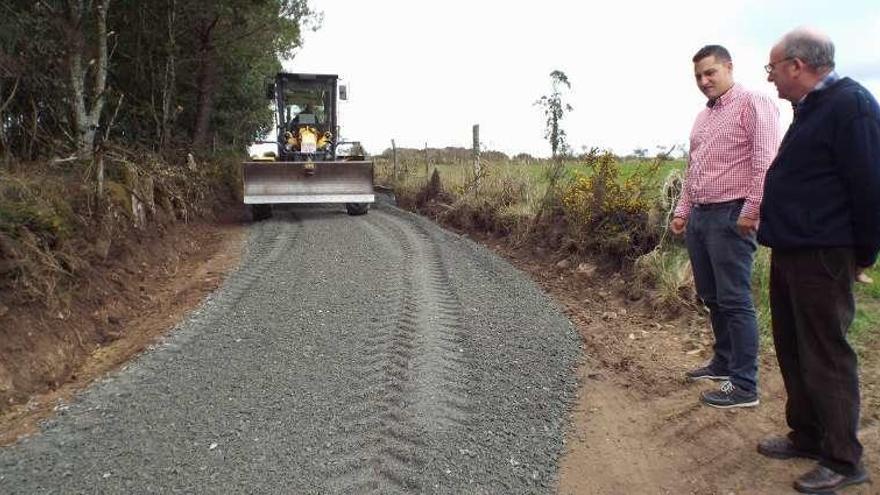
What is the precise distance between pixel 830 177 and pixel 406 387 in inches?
95.7

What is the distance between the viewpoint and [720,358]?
13.0 feet

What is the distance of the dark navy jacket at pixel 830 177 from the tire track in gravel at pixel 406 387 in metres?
1.88

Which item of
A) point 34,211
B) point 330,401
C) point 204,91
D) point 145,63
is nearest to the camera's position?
point 330,401

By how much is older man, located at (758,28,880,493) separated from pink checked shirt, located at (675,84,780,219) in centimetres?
50

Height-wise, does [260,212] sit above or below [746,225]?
below

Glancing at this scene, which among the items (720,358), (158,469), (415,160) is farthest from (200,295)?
(415,160)

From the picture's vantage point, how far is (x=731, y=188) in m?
3.49

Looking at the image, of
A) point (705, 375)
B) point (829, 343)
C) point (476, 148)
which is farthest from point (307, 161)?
point (829, 343)

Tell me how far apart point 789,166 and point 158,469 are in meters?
3.17

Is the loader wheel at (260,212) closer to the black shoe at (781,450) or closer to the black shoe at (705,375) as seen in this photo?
the black shoe at (705,375)

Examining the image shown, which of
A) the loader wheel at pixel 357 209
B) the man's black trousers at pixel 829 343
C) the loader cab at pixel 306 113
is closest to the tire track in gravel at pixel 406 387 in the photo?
the man's black trousers at pixel 829 343

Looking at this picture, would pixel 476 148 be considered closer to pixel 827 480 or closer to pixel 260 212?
pixel 260 212

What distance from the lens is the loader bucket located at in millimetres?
11297

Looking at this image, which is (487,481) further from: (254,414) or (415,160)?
(415,160)
